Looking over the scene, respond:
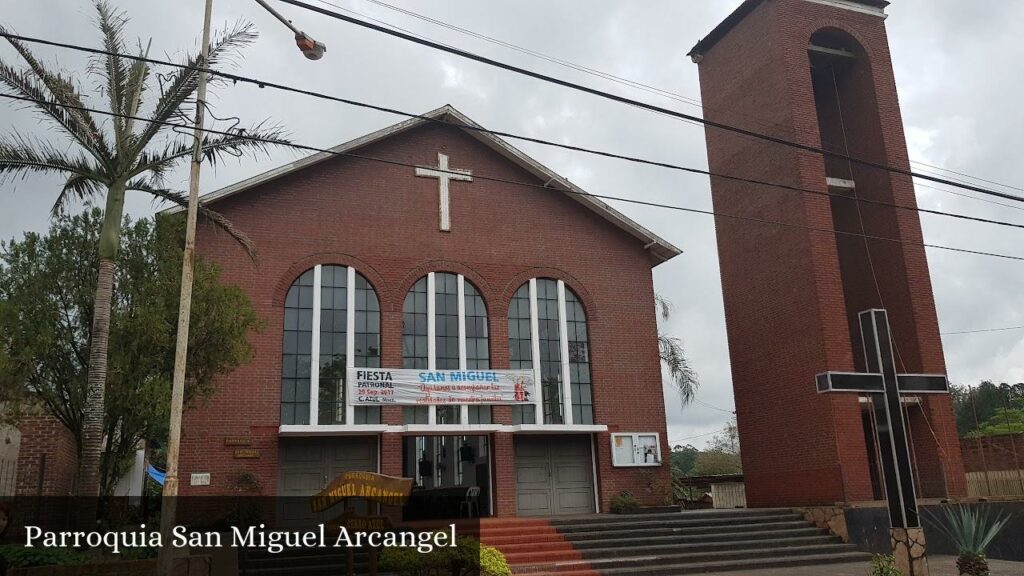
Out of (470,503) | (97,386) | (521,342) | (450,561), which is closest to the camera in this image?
(450,561)

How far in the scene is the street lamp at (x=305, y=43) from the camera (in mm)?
11014

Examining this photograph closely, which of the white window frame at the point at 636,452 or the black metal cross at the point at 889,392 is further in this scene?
the white window frame at the point at 636,452

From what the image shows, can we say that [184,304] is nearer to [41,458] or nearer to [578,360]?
[41,458]

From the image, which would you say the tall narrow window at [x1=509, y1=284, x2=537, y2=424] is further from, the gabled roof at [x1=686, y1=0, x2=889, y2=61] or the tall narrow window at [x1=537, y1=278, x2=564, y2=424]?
the gabled roof at [x1=686, y1=0, x2=889, y2=61]

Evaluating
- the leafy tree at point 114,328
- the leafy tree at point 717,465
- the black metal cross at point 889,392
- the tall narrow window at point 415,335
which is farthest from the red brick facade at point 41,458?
the leafy tree at point 717,465

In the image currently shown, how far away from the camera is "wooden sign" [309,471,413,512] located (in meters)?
11.2

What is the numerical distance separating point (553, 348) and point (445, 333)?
9.21 ft

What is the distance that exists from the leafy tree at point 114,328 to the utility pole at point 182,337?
2193 millimetres

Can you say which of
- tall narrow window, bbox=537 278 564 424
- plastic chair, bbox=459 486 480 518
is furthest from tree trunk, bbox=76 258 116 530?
tall narrow window, bbox=537 278 564 424

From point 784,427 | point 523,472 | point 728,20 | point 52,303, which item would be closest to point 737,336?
point 784,427

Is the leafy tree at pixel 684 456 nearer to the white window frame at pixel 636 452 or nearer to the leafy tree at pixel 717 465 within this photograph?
the leafy tree at pixel 717 465

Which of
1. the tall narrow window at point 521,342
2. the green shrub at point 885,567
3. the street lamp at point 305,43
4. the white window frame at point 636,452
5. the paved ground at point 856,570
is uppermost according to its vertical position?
the street lamp at point 305,43

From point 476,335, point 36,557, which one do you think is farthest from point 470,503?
point 36,557

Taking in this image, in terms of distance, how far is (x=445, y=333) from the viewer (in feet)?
66.5
